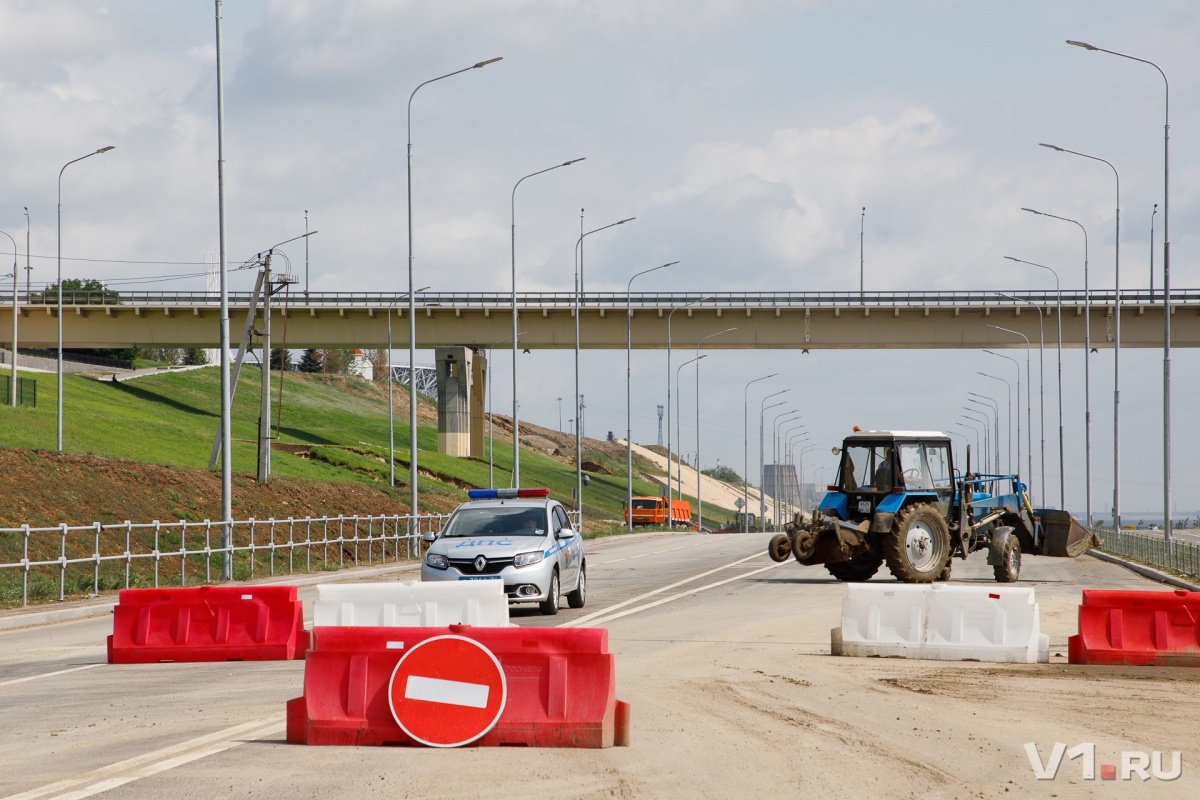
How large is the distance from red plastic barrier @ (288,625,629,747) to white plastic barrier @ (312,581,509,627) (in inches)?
202

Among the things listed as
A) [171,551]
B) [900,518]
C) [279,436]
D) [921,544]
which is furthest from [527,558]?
[279,436]

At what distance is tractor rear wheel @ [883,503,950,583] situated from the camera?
86.0 feet

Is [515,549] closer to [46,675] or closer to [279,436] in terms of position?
[46,675]

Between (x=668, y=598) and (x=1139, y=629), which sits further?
(x=668, y=598)

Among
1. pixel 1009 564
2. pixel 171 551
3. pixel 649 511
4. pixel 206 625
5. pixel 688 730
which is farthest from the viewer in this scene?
pixel 649 511

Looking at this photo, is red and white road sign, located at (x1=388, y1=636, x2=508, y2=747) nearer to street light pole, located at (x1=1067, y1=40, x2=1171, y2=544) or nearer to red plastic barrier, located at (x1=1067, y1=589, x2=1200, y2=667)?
red plastic barrier, located at (x1=1067, y1=589, x2=1200, y2=667)

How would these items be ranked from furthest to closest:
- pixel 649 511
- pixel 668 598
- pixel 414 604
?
pixel 649 511 < pixel 668 598 < pixel 414 604

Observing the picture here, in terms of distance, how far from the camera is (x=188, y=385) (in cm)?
10100

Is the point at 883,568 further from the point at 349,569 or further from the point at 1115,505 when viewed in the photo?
the point at 1115,505

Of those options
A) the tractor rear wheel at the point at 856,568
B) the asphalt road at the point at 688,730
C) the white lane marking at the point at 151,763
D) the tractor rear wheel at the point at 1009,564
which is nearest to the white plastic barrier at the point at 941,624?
the asphalt road at the point at 688,730

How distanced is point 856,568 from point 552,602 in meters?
10.6

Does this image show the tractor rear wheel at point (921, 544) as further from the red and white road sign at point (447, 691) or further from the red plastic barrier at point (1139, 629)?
the red and white road sign at point (447, 691)

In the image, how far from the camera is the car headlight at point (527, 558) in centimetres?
2006

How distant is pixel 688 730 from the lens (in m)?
10.2
